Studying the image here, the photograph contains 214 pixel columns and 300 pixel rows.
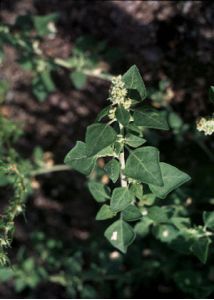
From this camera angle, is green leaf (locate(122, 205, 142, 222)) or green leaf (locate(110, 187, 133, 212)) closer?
green leaf (locate(110, 187, 133, 212))

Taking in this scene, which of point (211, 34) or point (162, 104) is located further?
point (211, 34)

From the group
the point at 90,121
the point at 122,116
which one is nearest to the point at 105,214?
the point at 122,116

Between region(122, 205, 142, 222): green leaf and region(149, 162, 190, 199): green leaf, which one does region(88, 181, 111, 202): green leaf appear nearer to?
region(122, 205, 142, 222): green leaf

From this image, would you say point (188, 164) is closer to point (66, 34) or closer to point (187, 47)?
point (187, 47)

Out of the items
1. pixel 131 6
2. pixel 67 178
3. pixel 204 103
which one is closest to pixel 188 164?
pixel 204 103

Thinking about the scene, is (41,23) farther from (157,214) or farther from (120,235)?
(120,235)

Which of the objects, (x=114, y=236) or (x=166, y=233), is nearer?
(x=114, y=236)

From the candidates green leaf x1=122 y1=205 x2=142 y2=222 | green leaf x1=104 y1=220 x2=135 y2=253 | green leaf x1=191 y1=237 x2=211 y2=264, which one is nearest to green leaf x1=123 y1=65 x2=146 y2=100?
green leaf x1=122 y1=205 x2=142 y2=222
